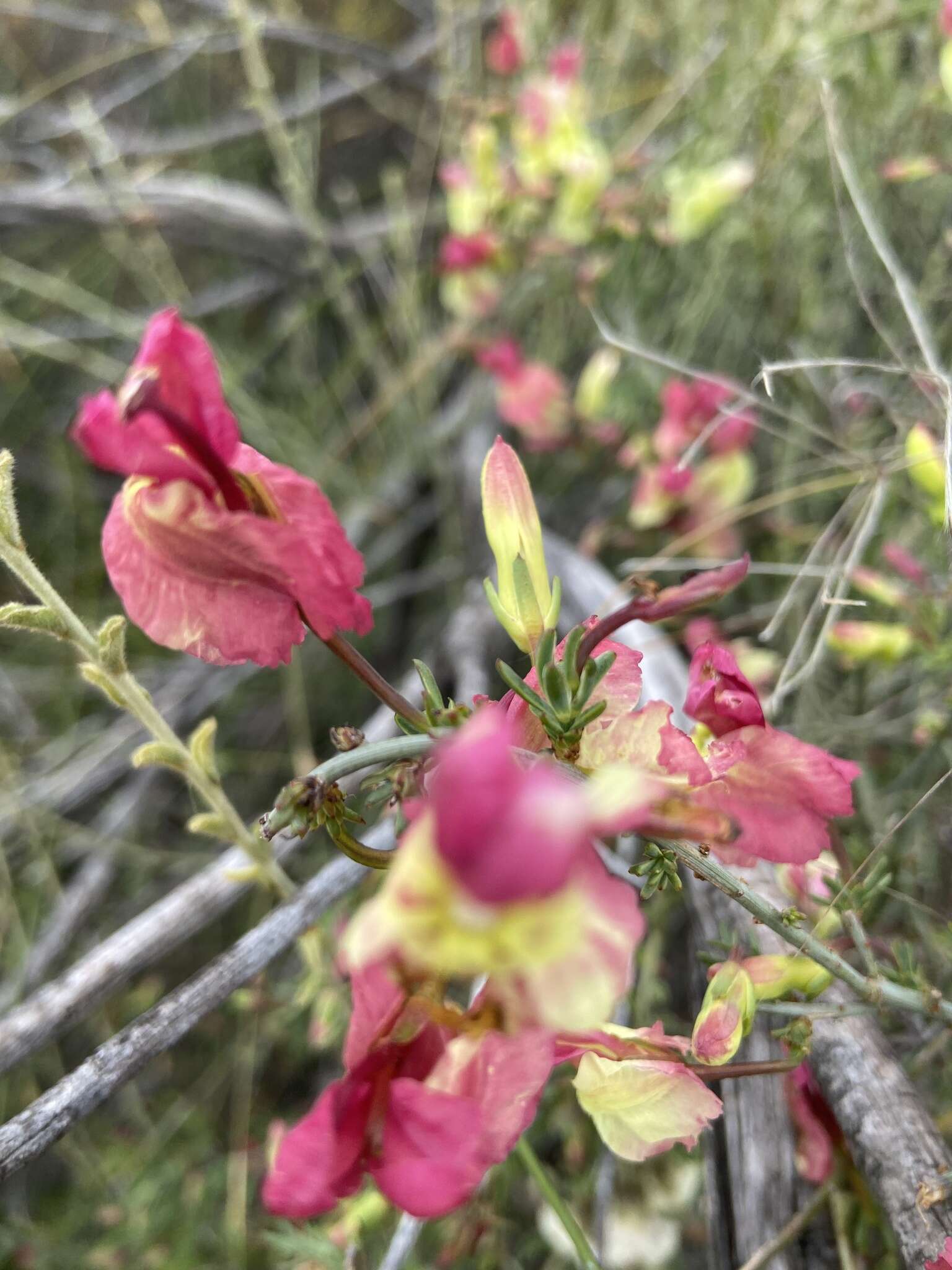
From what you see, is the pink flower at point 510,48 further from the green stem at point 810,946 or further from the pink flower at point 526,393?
the green stem at point 810,946

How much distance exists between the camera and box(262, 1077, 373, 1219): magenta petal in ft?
0.85

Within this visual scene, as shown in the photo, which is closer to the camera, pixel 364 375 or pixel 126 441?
pixel 126 441

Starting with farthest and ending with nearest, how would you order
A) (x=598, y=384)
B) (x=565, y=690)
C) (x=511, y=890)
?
(x=598, y=384) → (x=565, y=690) → (x=511, y=890)

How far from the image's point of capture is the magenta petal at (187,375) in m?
0.30

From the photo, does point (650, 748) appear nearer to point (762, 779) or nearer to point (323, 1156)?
point (762, 779)

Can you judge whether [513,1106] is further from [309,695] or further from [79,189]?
[79,189]

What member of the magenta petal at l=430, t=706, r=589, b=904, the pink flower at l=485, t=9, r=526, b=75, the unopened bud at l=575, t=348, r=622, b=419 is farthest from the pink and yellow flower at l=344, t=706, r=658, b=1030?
the pink flower at l=485, t=9, r=526, b=75

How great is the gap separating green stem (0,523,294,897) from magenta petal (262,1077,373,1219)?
166mm

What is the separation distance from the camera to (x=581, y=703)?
0.99 ft

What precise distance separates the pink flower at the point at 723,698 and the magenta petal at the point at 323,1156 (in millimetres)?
188

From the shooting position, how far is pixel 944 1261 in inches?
11.9

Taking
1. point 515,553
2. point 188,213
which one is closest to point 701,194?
point 188,213

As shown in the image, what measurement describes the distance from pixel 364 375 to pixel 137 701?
3.76ft

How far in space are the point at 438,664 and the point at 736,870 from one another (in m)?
0.49
